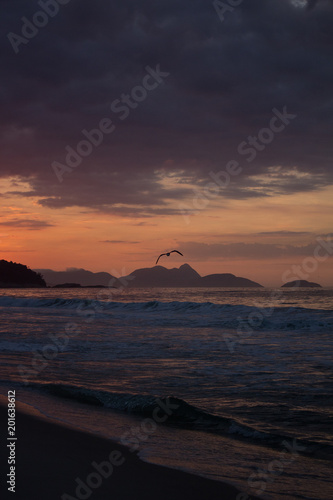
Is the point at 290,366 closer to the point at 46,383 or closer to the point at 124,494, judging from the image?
the point at 46,383

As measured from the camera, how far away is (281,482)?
462 cm

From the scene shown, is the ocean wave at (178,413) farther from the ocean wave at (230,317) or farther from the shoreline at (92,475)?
the ocean wave at (230,317)

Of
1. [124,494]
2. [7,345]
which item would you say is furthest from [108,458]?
[7,345]

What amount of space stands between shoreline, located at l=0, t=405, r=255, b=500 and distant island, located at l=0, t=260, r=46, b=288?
584 ft

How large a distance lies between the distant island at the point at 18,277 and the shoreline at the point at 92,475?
17812cm

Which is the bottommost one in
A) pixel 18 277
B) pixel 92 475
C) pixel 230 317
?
pixel 230 317

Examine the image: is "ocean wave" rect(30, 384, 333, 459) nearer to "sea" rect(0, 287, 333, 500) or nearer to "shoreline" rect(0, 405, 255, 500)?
"sea" rect(0, 287, 333, 500)

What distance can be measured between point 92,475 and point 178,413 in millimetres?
2957

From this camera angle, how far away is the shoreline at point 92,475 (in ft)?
13.0

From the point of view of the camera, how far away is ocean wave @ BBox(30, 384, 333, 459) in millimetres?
5875

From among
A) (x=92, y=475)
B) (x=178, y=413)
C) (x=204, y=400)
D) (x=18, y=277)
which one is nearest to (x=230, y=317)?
(x=204, y=400)

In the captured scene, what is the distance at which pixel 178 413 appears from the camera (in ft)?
23.6

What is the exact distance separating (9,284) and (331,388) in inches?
7018

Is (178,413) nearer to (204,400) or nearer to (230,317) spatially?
(204,400)
